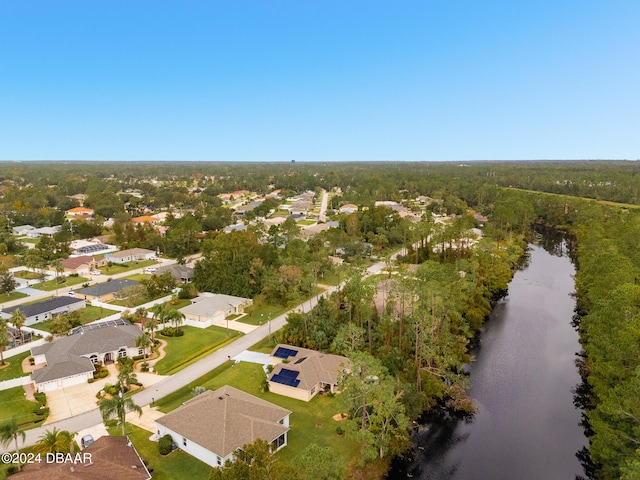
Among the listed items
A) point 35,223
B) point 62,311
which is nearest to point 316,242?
point 62,311

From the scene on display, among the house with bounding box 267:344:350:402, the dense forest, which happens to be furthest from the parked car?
the dense forest

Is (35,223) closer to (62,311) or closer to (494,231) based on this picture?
(62,311)

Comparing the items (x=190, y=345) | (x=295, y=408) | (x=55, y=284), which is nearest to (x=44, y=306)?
(x=55, y=284)

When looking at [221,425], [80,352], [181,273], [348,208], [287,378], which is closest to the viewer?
[221,425]

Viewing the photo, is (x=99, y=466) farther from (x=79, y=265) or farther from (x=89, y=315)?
(x=79, y=265)

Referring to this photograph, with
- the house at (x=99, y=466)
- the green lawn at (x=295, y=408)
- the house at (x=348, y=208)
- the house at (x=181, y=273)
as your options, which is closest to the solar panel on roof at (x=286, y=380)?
the green lawn at (x=295, y=408)

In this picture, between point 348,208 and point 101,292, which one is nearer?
point 101,292
